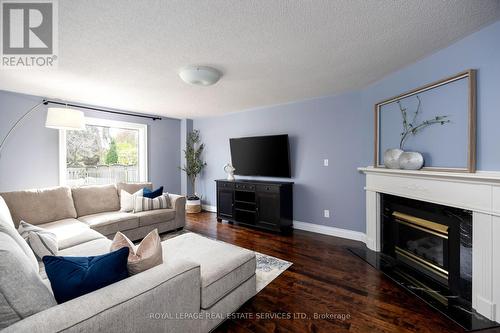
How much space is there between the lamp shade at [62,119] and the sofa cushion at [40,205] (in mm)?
910

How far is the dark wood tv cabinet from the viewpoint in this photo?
3729mm

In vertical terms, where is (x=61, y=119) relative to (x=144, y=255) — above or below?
above

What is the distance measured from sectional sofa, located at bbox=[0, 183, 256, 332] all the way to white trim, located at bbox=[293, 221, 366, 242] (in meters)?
2.06

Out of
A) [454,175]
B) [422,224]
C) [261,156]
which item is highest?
[261,156]

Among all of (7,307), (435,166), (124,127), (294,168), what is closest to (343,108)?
(294,168)

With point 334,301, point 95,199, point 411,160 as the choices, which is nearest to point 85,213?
point 95,199

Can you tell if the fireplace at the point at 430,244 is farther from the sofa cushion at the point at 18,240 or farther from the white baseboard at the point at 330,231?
the sofa cushion at the point at 18,240

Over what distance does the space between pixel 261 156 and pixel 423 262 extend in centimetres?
276

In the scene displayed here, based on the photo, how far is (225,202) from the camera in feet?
14.4

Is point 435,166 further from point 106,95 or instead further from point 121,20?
point 106,95

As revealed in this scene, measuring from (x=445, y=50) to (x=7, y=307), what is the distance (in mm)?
3447

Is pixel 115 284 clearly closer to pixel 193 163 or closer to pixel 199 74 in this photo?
pixel 199 74

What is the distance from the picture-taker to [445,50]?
2096 millimetres

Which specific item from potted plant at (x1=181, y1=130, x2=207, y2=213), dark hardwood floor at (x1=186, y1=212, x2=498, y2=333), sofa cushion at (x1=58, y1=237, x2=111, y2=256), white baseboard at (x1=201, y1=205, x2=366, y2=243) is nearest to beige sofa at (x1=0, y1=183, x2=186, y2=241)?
sofa cushion at (x1=58, y1=237, x2=111, y2=256)
